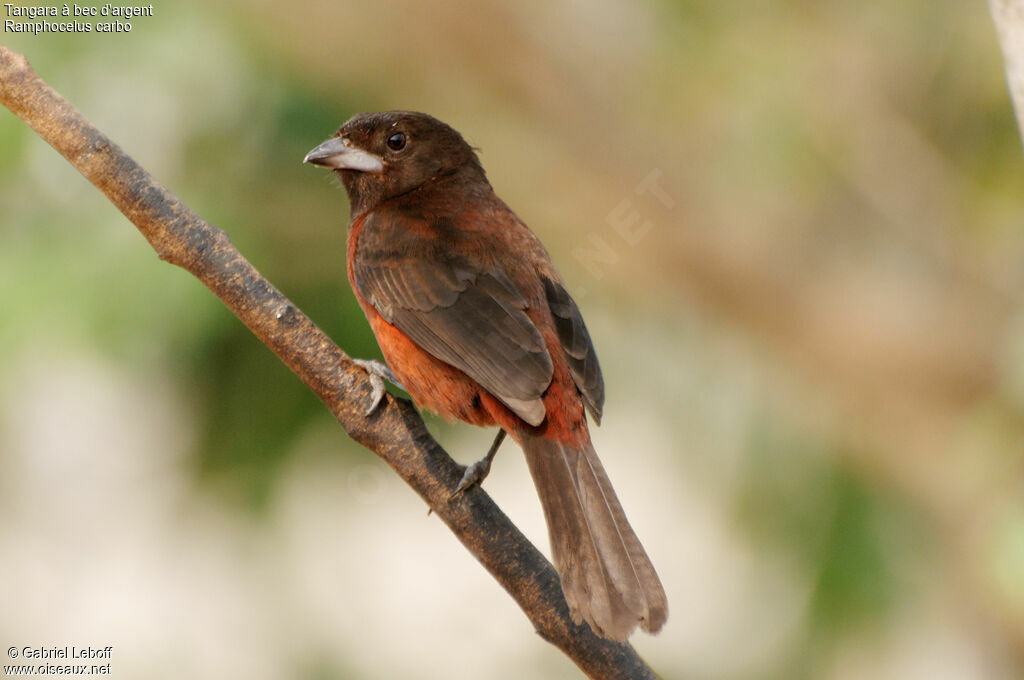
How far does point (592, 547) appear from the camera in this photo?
2502mm

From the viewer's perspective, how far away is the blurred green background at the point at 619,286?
576 centimetres

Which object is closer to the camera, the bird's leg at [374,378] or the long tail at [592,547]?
the long tail at [592,547]

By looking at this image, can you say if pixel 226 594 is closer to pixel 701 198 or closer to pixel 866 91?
pixel 701 198

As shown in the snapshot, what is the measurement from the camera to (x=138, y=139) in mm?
5777

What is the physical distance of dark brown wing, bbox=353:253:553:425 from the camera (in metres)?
2.86

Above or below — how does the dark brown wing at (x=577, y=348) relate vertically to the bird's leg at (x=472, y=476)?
above

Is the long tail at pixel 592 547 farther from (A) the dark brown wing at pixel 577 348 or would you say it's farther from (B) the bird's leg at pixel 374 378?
(B) the bird's leg at pixel 374 378

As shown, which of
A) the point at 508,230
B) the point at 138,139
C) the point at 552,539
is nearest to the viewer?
the point at 552,539

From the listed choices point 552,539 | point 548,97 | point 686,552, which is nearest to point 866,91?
point 548,97

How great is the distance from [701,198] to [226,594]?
3.46 m

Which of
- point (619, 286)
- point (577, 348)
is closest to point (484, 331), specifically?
point (577, 348)

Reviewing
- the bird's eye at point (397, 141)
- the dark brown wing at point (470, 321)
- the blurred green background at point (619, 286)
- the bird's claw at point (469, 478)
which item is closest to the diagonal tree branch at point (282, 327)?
the bird's claw at point (469, 478)

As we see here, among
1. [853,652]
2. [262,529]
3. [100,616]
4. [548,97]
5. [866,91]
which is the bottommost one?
[100,616]

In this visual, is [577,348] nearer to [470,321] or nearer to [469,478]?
[470,321]
